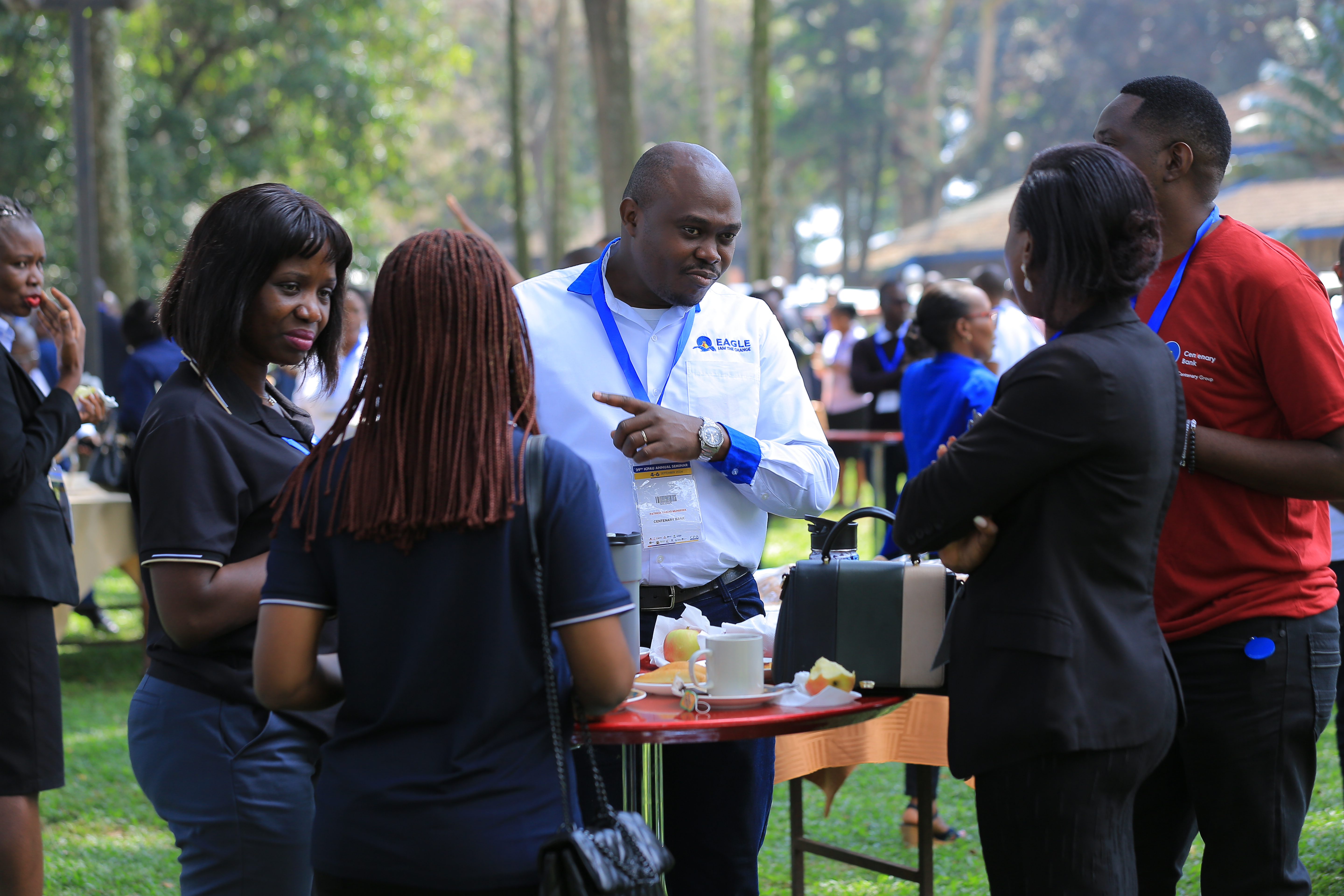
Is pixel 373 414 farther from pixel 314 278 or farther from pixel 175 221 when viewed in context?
pixel 175 221

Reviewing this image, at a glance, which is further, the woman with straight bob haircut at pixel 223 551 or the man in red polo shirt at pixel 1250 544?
the man in red polo shirt at pixel 1250 544

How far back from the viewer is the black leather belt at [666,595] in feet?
9.48

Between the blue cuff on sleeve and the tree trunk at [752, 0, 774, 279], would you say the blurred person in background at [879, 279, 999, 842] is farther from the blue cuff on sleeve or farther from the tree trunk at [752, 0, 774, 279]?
the tree trunk at [752, 0, 774, 279]

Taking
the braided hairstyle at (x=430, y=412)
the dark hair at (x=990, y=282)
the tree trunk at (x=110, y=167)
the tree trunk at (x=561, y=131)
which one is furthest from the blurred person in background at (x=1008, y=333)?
the tree trunk at (x=561, y=131)

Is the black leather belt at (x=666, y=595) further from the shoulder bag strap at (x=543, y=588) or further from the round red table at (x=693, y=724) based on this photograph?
the shoulder bag strap at (x=543, y=588)

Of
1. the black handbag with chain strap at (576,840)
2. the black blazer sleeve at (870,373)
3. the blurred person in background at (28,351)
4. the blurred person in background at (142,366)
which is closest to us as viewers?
the black handbag with chain strap at (576,840)

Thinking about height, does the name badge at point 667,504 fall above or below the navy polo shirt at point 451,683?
above

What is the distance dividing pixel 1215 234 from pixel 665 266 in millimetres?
1223

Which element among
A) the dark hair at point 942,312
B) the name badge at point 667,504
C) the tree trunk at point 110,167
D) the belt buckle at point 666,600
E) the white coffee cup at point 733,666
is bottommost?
the white coffee cup at point 733,666

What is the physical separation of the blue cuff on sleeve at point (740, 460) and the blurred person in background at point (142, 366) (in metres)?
5.49

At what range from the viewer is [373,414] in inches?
75.7

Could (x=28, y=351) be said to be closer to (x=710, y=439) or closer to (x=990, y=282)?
(x=710, y=439)

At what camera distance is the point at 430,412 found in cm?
188

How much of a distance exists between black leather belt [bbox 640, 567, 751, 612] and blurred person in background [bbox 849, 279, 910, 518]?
7.48m
